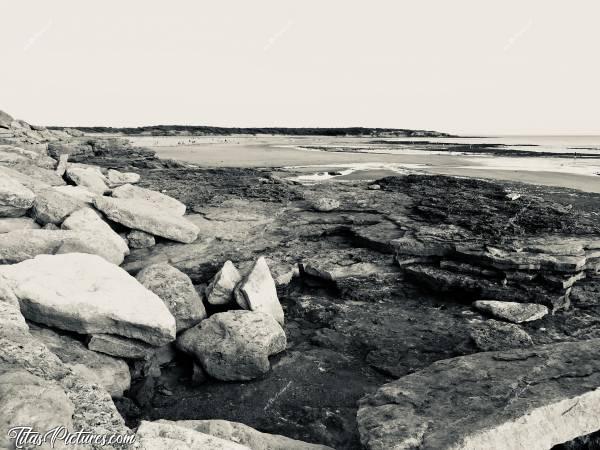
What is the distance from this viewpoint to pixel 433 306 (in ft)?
15.5

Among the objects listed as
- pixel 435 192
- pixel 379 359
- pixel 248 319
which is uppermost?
pixel 435 192

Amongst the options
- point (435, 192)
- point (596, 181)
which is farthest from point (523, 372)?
point (596, 181)

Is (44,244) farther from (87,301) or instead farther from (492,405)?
(492,405)

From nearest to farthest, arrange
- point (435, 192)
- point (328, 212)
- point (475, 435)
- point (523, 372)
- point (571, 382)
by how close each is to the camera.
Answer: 1. point (475, 435)
2. point (571, 382)
3. point (523, 372)
4. point (328, 212)
5. point (435, 192)

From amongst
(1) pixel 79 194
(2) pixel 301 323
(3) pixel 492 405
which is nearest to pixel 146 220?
(1) pixel 79 194

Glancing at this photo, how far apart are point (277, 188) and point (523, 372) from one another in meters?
7.08

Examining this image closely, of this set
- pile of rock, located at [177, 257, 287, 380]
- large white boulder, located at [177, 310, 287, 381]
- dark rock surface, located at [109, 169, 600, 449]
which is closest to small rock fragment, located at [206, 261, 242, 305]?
pile of rock, located at [177, 257, 287, 380]

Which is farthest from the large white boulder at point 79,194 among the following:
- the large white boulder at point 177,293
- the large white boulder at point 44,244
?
the large white boulder at point 177,293

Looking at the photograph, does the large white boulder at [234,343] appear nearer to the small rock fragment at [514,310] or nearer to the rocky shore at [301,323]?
the rocky shore at [301,323]

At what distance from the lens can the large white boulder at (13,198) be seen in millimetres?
5242

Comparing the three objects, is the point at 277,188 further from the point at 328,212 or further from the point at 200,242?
the point at 200,242

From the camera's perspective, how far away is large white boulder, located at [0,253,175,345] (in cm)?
322

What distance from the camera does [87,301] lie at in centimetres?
326

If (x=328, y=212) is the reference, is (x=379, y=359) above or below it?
below
